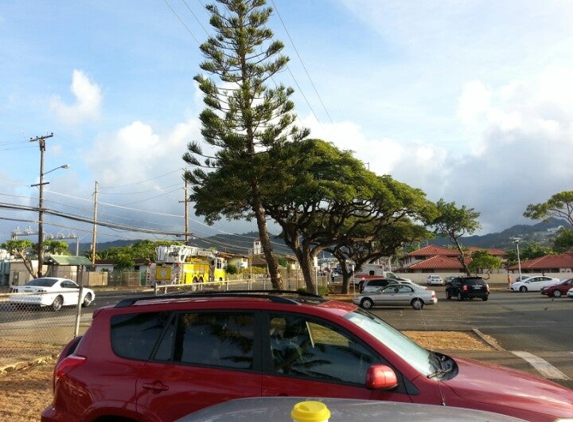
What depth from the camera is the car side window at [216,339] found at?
354cm

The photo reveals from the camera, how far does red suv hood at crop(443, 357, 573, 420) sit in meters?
3.04

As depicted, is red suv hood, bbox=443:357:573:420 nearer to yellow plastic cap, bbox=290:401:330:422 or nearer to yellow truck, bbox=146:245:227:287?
yellow plastic cap, bbox=290:401:330:422

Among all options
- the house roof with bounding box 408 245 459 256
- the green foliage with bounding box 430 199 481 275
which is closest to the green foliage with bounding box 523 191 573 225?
the green foliage with bounding box 430 199 481 275

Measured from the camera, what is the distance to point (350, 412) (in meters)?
2.23

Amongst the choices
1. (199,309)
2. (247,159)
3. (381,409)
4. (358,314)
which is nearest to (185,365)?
(199,309)

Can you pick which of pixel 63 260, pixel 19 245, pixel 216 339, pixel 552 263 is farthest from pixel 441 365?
pixel 552 263

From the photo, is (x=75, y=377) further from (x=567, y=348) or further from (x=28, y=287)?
(x=28, y=287)

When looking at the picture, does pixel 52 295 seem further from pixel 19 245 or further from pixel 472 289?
pixel 19 245

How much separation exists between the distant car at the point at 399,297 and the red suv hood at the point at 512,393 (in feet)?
65.3

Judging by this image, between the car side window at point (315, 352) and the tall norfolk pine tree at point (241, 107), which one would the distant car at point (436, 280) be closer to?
the tall norfolk pine tree at point (241, 107)

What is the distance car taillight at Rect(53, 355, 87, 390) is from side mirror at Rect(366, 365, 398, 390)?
2233 mm

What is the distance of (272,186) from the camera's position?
44.9 ft

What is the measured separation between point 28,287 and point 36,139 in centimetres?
1756

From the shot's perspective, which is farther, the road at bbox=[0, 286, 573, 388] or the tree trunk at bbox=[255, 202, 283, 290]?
the tree trunk at bbox=[255, 202, 283, 290]
